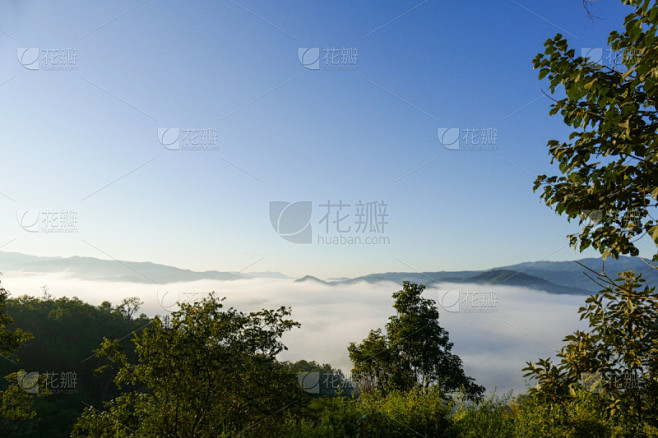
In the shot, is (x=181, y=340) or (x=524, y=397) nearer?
(x=524, y=397)

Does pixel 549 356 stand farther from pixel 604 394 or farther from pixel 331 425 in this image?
pixel 331 425

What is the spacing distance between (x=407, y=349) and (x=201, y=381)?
1709 cm

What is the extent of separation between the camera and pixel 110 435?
777 cm

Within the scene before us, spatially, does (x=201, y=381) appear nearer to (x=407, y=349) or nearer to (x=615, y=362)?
(x=615, y=362)

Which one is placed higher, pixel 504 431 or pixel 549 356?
pixel 549 356

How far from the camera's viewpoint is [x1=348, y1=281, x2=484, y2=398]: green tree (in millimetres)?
22172

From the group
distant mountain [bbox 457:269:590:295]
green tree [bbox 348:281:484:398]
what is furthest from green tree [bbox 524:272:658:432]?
distant mountain [bbox 457:269:590:295]

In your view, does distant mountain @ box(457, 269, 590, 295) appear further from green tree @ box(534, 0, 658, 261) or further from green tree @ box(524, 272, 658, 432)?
green tree @ box(534, 0, 658, 261)

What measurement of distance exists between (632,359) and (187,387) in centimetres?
787

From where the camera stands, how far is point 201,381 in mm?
7590

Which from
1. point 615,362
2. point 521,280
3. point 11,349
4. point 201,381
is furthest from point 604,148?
Result: point 521,280

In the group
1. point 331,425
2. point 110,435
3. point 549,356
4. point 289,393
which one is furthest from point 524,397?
point 110,435

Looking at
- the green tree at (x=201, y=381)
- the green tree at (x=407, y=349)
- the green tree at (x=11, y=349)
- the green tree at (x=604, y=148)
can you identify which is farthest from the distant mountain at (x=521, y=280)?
the green tree at (x=604, y=148)

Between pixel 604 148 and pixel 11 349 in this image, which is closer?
pixel 604 148
